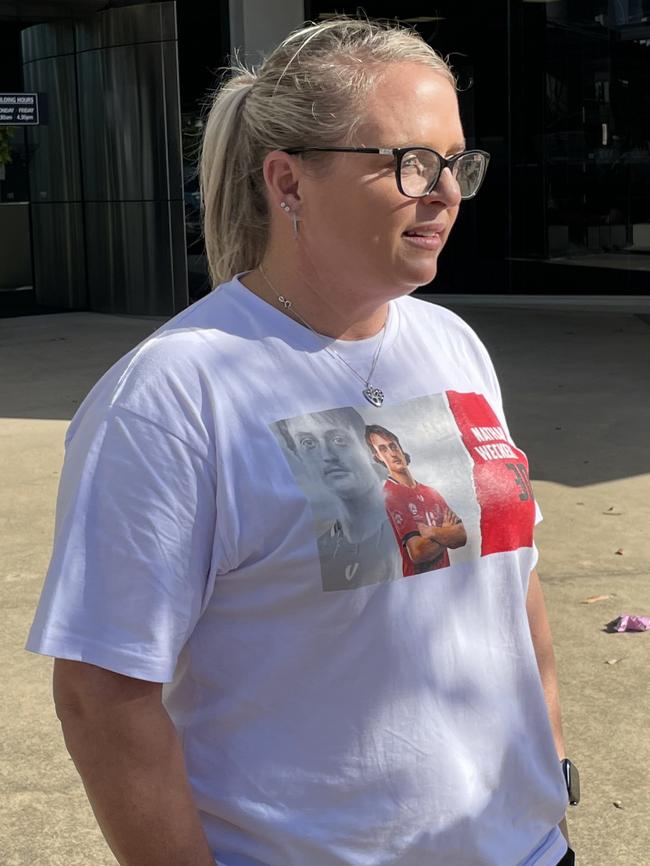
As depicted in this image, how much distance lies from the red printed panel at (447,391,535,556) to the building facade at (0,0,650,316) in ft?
45.1

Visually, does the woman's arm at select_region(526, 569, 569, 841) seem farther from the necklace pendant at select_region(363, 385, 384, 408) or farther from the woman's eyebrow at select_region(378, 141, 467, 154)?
the woman's eyebrow at select_region(378, 141, 467, 154)

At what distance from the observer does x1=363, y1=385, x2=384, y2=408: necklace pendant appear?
1.71 meters

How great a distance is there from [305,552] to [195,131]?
14.3 metres

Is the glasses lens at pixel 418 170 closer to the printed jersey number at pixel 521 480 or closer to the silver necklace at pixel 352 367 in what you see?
the silver necklace at pixel 352 367

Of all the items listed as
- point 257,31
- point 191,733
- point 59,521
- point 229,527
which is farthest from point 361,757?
point 257,31

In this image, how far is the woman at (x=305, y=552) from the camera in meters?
1.50

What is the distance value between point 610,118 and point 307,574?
51.4 ft

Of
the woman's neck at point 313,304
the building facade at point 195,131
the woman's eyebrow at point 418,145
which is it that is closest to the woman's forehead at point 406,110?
the woman's eyebrow at point 418,145

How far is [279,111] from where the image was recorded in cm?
173

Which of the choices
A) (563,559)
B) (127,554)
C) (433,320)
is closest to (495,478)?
(433,320)

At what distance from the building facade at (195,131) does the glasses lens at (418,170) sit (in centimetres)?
1376

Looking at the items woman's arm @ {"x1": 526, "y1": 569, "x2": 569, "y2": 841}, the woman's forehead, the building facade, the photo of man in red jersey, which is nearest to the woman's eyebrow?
the woman's forehead

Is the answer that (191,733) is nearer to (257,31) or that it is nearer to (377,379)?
(377,379)

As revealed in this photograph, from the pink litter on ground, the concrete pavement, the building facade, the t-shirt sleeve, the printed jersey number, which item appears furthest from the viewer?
the building facade
